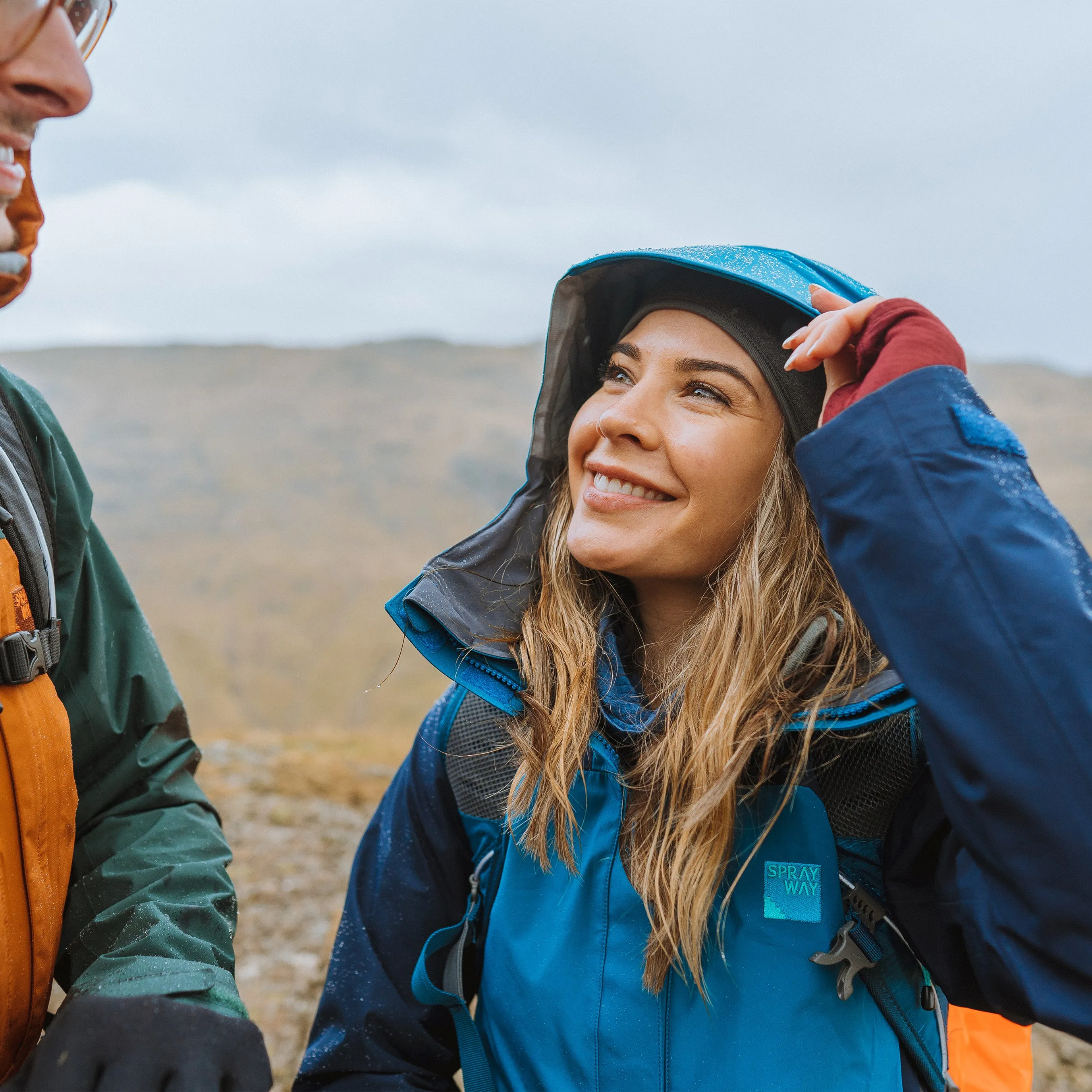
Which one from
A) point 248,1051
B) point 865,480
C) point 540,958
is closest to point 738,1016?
point 540,958

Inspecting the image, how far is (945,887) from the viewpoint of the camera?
1.51m

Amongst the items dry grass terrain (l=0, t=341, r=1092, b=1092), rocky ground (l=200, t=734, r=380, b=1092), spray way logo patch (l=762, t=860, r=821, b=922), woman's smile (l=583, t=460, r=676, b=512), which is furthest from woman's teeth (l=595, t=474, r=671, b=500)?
dry grass terrain (l=0, t=341, r=1092, b=1092)

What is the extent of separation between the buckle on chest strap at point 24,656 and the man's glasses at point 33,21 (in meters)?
0.79

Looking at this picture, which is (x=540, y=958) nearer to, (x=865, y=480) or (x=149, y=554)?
(x=865, y=480)

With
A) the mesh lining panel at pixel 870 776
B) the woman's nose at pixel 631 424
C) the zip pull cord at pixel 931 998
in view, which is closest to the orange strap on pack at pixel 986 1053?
the zip pull cord at pixel 931 998

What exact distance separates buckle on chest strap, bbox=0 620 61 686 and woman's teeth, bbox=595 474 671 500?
1.13 m

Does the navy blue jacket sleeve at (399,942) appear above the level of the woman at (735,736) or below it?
below

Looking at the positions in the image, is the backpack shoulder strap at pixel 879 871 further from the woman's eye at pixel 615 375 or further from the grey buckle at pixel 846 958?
the woman's eye at pixel 615 375

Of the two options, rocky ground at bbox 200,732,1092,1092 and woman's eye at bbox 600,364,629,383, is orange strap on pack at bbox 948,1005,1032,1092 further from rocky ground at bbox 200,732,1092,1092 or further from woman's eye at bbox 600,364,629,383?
woman's eye at bbox 600,364,629,383

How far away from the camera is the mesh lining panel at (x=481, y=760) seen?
1956mm

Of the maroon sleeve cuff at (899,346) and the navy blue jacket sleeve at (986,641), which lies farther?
the maroon sleeve cuff at (899,346)

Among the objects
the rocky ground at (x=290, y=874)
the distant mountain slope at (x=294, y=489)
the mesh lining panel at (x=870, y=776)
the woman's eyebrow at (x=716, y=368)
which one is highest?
the woman's eyebrow at (x=716, y=368)

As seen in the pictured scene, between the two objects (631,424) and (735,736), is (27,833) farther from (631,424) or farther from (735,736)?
(631,424)

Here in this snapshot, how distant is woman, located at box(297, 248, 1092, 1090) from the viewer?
1.31m
